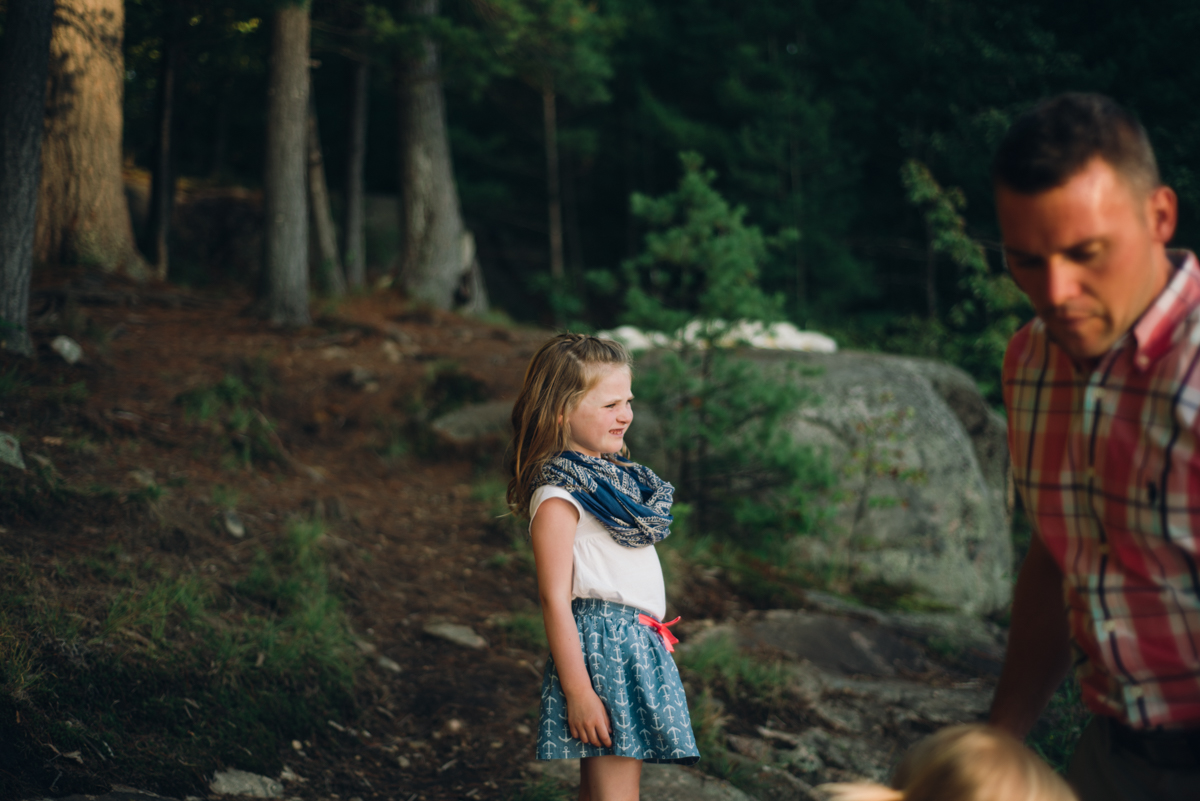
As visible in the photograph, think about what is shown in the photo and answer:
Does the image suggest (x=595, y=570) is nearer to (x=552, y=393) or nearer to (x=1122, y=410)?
(x=552, y=393)

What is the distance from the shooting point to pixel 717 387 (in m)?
6.23

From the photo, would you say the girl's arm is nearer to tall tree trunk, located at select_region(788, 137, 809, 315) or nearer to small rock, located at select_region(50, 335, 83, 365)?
small rock, located at select_region(50, 335, 83, 365)

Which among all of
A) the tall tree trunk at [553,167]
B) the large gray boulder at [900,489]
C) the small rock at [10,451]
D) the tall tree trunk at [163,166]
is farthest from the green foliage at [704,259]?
the tall tree trunk at [553,167]

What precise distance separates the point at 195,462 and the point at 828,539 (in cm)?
450

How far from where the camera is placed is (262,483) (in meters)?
5.75

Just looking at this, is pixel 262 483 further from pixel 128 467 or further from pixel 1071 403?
pixel 1071 403

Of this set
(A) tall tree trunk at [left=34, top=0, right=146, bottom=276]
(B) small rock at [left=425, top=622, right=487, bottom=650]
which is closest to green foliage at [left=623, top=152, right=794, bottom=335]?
(B) small rock at [left=425, top=622, right=487, bottom=650]

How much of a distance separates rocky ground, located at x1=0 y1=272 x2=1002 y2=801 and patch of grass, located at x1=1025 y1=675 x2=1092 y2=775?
0.49 metres

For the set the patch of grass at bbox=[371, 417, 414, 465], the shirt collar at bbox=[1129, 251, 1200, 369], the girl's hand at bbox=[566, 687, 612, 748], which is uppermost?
the shirt collar at bbox=[1129, 251, 1200, 369]

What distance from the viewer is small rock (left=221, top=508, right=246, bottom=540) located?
15.7 feet

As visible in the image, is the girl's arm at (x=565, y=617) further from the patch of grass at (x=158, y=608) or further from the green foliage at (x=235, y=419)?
the green foliage at (x=235, y=419)

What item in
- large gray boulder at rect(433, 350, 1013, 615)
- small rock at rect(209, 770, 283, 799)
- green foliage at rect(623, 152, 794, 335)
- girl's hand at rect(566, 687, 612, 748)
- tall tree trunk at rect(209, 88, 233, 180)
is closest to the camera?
girl's hand at rect(566, 687, 612, 748)

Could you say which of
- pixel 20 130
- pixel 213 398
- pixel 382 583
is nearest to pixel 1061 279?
pixel 382 583

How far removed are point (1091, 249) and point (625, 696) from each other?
1.51 m
